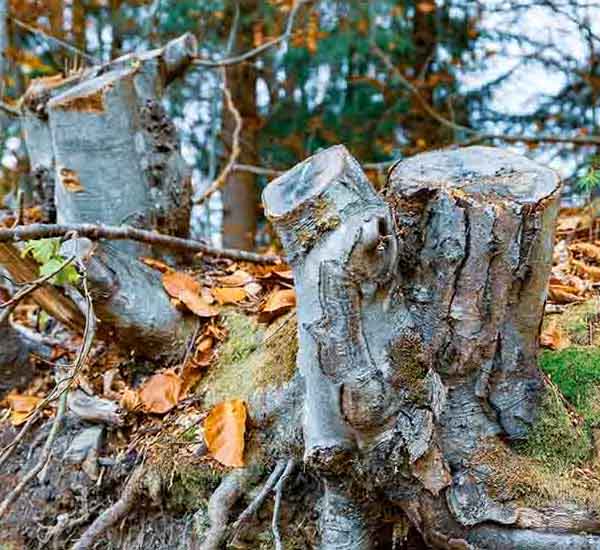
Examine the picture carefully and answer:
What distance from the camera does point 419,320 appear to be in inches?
46.3

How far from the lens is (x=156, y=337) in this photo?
1673 millimetres

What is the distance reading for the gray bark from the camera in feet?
5.32

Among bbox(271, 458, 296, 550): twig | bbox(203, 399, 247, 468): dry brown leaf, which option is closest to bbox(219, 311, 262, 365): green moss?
bbox(203, 399, 247, 468): dry brown leaf

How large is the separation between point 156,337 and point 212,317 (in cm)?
15

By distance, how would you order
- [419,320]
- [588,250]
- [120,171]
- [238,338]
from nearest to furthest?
[419,320], [238,338], [120,171], [588,250]

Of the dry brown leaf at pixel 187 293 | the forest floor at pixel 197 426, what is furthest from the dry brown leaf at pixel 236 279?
the dry brown leaf at pixel 187 293

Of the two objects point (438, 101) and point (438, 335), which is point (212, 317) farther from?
point (438, 101)

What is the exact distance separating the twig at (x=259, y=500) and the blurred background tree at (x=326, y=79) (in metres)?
3.04

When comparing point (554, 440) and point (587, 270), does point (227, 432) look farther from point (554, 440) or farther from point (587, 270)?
point (587, 270)

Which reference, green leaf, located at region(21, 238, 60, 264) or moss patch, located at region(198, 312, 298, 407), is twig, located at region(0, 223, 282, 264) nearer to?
green leaf, located at region(21, 238, 60, 264)

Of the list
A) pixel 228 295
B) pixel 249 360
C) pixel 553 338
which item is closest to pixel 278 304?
pixel 249 360

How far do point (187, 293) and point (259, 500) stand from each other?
0.58 meters

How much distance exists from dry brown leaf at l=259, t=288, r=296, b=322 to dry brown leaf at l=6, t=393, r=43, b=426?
596mm

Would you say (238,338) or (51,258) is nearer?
(51,258)
